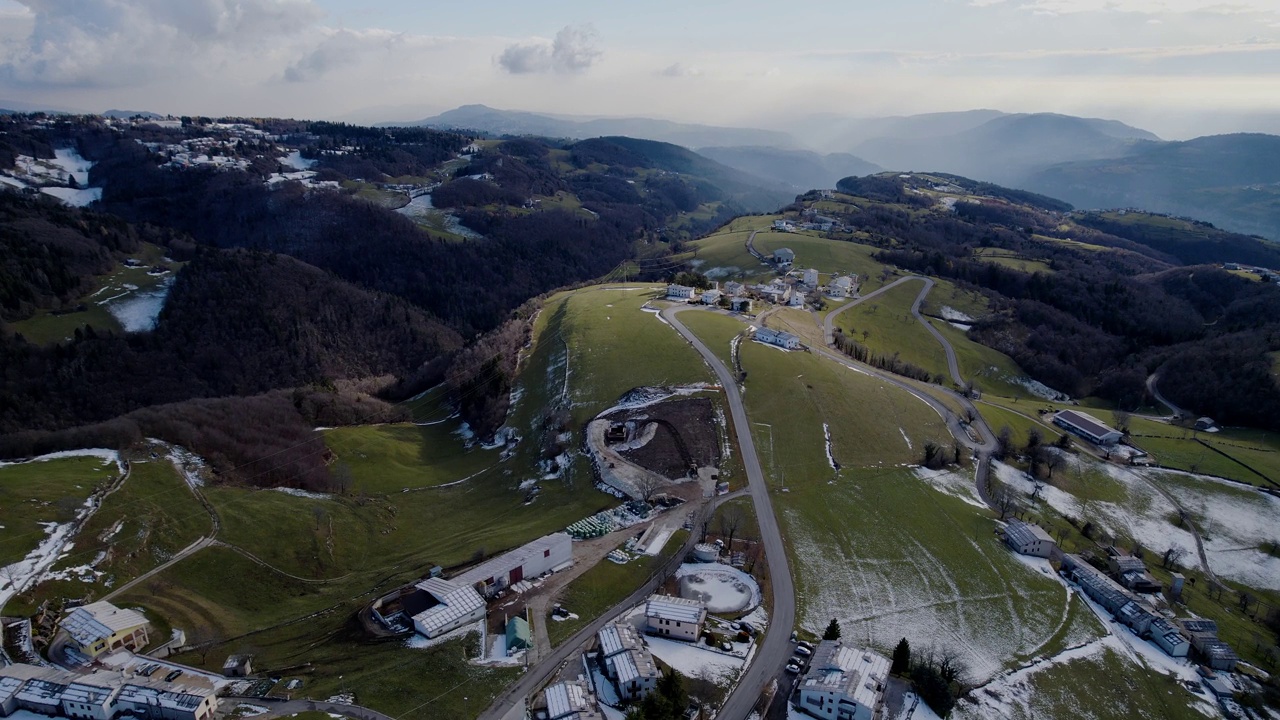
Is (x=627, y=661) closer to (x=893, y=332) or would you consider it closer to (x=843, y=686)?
(x=843, y=686)

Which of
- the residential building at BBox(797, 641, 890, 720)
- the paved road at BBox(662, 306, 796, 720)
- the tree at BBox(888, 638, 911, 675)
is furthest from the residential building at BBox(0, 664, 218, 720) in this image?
the tree at BBox(888, 638, 911, 675)

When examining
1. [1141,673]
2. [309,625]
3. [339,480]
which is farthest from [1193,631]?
[339,480]

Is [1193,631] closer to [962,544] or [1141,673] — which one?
[1141,673]

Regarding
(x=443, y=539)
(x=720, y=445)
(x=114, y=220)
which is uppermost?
(x=114, y=220)

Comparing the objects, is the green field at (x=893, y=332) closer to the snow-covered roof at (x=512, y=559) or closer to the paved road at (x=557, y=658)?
the paved road at (x=557, y=658)

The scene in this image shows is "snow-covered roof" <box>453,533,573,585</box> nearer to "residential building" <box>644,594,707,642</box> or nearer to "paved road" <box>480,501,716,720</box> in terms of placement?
"paved road" <box>480,501,716,720</box>

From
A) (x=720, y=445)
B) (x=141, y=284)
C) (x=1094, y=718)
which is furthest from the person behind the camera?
(x=141, y=284)
